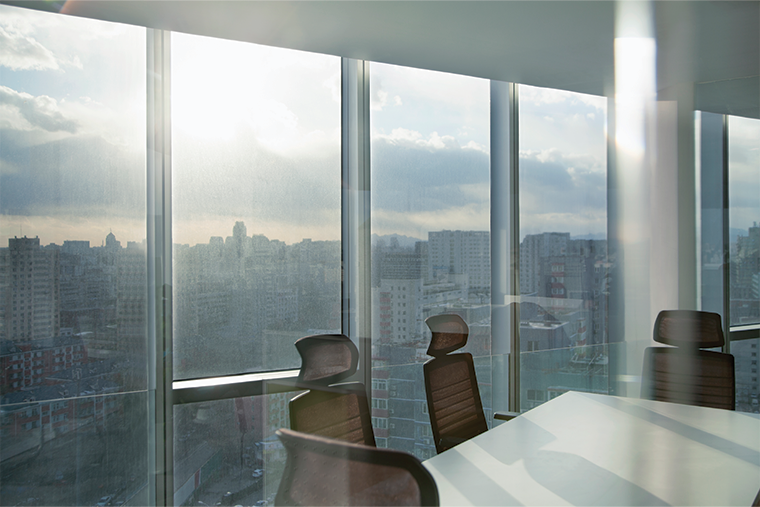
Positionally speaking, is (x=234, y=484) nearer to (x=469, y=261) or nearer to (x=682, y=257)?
(x=469, y=261)

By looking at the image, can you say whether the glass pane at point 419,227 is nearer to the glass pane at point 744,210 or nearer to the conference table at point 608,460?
the conference table at point 608,460

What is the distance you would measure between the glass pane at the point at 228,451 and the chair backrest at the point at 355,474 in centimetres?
218

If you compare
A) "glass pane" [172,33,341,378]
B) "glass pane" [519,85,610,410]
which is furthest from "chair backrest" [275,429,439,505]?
"glass pane" [519,85,610,410]

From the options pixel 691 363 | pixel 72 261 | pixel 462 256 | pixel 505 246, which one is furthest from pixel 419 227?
pixel 72 261

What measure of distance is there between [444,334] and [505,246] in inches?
67.7

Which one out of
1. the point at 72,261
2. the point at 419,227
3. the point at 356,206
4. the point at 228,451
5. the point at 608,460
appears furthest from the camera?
the point at 419,227

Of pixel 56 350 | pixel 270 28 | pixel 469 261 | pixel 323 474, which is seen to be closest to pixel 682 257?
pixel 469 261

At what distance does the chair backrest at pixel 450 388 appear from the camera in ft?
7.54

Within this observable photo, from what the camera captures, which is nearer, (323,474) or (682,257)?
(323,474)

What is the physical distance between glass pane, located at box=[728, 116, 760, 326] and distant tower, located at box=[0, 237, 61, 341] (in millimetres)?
5397

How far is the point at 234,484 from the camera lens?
294 cm

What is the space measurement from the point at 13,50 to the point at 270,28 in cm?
141

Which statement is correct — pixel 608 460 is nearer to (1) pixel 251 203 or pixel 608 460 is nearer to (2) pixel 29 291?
(1) pixel 251 203

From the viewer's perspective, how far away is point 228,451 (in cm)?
295
